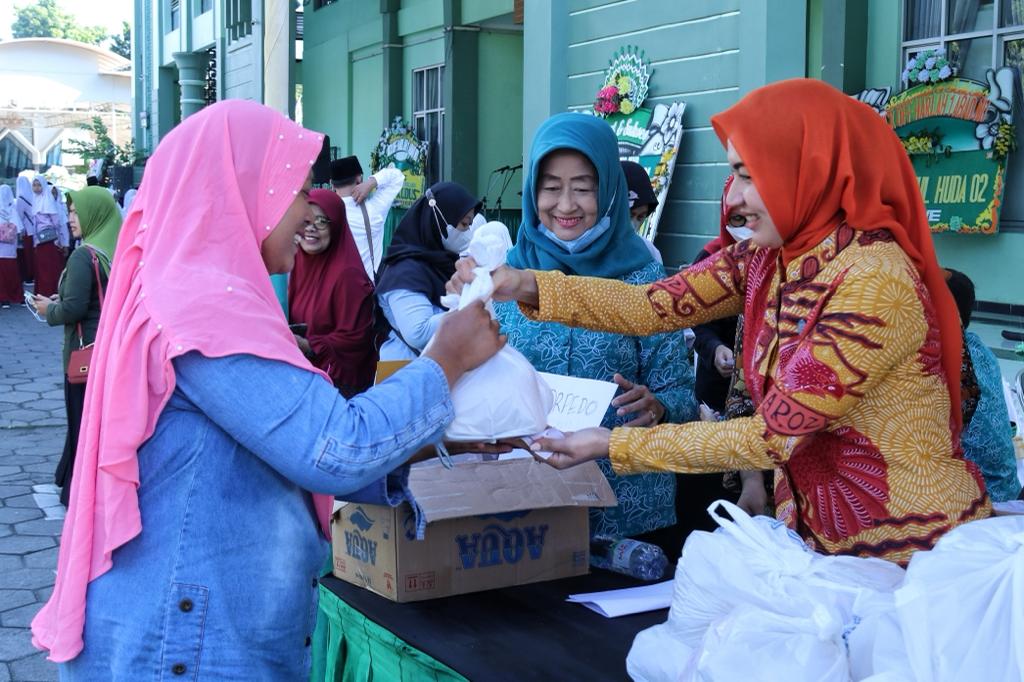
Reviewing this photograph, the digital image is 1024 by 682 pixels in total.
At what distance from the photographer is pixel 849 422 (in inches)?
72.6

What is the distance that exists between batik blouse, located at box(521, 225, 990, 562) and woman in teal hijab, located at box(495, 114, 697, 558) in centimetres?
73

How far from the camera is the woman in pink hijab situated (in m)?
1.69

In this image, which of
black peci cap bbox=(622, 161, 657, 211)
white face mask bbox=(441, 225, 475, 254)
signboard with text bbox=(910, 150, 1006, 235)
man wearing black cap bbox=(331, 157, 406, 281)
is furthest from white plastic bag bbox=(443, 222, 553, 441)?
man wearing black cap bbox=(331, 157, 406, 281)

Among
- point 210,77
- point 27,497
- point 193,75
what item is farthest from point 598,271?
point 193,75

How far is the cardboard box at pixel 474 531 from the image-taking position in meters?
2.36

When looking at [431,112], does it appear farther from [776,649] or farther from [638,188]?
[776,649]

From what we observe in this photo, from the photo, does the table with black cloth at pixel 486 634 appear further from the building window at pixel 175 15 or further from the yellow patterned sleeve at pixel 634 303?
the building window at pixel 175 15

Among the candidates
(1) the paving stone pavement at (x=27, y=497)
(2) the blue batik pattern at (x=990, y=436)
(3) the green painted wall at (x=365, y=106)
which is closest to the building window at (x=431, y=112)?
(3) the green painted wall at (x=365, y=106)

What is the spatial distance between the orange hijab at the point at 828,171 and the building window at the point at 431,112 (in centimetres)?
1064

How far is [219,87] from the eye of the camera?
17.3 metres

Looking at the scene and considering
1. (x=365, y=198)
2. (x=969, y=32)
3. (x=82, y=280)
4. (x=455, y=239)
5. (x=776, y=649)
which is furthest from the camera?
(x=365, y=198)

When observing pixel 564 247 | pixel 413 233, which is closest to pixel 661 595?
pixel 564 247

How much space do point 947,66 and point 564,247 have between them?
3.35 meters

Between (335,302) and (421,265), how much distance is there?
76 cm
